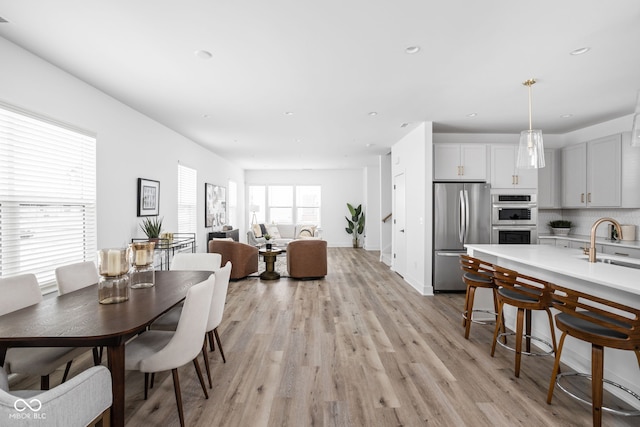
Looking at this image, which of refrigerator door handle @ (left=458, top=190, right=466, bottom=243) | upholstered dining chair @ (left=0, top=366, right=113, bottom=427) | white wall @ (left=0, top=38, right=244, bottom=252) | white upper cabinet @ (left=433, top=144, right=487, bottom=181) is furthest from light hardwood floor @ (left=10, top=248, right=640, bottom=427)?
white upper cabinet @ (left=433, top=144, right=487, bottom=181)

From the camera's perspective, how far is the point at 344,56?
9.12ft

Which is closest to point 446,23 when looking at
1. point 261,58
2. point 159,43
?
point 261,58

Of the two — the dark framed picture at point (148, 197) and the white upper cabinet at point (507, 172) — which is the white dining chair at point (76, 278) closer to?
the dark framed picture at point (148, 197)

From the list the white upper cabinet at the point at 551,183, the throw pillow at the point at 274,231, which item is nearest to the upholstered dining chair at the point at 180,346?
the white upper cabinet at the point at 551,183

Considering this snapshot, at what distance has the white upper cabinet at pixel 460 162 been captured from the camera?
5164mm

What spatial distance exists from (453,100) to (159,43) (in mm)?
3202

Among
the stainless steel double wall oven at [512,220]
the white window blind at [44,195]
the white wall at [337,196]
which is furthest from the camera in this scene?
the white wall at [337,196]

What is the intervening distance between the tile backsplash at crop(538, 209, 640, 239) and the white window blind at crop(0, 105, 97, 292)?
270 inches

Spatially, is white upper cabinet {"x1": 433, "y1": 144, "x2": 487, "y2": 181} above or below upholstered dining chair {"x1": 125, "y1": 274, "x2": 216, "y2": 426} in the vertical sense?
above

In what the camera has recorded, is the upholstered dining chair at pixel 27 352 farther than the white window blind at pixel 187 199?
No

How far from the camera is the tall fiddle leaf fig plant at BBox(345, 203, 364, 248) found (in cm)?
1029

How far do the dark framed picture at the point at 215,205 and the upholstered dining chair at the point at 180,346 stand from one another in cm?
523

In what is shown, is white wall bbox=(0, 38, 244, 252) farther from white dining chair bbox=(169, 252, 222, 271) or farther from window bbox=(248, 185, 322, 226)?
window bbox=(248, 185, 322, 226)

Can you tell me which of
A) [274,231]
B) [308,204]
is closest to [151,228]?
[274,231]
